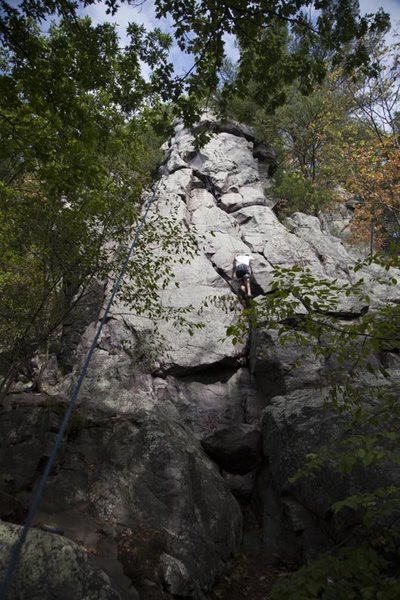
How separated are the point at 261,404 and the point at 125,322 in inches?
201

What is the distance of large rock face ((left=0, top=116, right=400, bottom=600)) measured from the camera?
550 cm

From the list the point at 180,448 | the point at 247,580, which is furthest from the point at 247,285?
the point at 247,580

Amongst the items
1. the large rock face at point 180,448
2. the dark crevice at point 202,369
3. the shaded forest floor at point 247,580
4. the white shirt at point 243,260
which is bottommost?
the shaded forest floor at point 247,580

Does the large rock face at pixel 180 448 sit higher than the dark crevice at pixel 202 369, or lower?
lower

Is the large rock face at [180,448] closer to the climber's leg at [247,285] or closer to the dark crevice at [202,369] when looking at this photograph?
the dark crevice at [202,369]

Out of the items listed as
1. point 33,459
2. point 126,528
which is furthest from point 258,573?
point 33,459

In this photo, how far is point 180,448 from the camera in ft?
24.0

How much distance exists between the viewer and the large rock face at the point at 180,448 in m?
5.50

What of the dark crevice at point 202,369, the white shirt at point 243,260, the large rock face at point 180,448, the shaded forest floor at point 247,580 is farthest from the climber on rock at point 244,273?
the shaded forest floor at point 247,580

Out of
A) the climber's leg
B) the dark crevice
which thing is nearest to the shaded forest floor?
the dark crevice

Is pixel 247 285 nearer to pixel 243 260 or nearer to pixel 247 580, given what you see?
pixel 243 260

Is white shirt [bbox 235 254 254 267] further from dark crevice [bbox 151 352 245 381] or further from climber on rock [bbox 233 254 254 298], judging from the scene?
dark crevice [bbox 151 352 245 381]

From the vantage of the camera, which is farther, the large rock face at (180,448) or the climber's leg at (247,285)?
the climber's leg at (247,285)

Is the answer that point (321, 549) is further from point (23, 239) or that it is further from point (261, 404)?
point (23, 239)
